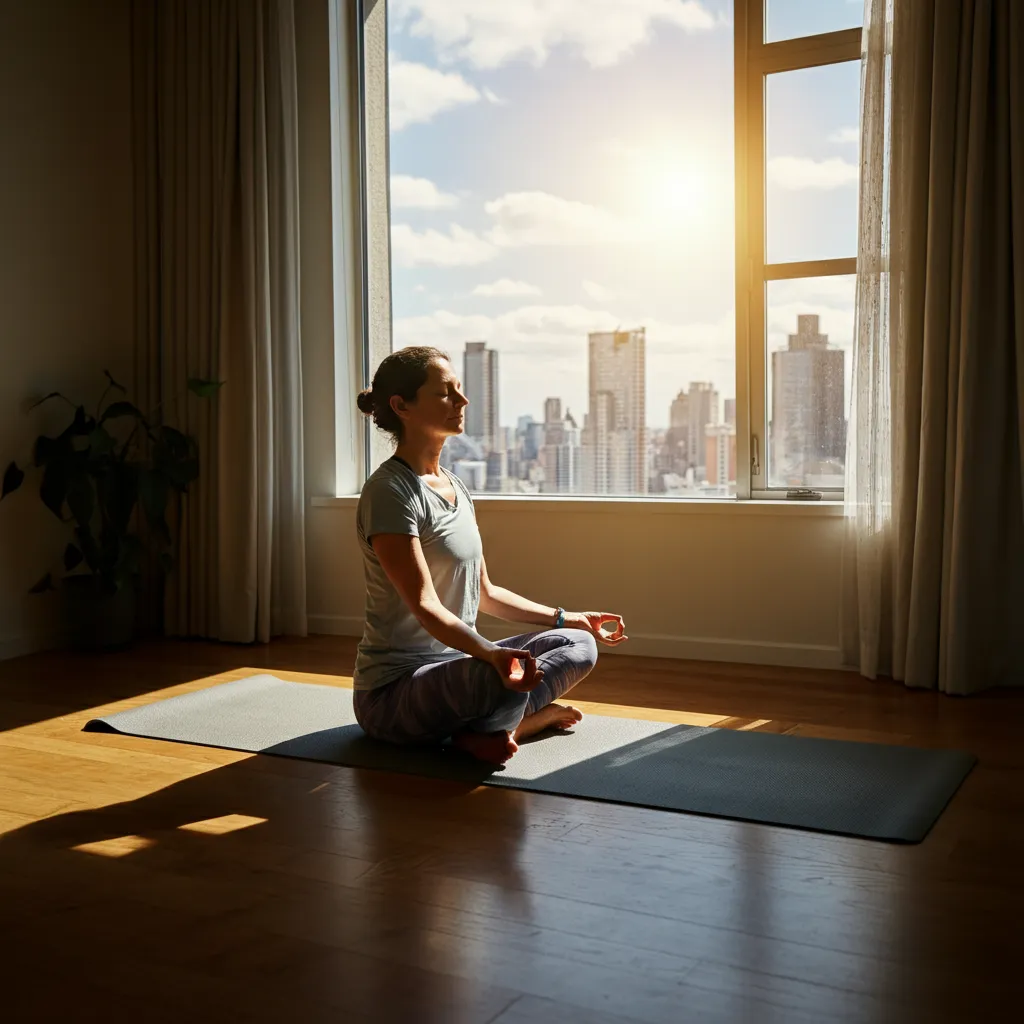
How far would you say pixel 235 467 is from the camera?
4570 millimetres

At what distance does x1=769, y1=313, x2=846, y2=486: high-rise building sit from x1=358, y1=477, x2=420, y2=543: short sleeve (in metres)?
1.86

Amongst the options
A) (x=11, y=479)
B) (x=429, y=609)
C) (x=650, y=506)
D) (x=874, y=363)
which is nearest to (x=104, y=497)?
(x=11, y=479)

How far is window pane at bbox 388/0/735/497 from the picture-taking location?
4.18 m

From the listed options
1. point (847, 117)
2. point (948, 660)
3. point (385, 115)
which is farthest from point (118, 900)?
point (385, 115)

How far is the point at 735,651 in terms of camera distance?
4.02 m

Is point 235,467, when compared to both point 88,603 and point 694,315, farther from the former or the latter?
point 694,315

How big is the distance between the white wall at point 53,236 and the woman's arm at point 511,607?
91.0 inches

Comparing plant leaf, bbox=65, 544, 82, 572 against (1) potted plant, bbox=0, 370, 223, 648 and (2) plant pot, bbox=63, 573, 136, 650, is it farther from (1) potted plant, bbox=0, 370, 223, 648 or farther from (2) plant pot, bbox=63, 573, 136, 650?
(2) plant pot, bbox=63, 573, 136, 650

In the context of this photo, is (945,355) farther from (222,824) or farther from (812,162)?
(222,824)

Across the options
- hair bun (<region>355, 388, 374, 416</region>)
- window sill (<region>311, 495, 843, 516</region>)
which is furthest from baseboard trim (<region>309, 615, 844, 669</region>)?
hair bun (<region>355, 388, 374, 416</region>)

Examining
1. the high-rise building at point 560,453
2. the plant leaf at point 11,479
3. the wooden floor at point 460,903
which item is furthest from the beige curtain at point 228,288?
the wooden floor at point 460,903

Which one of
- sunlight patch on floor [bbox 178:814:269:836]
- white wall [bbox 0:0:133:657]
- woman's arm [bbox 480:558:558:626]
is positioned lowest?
sunlight patch on floor [bbox 178:814:269:836]

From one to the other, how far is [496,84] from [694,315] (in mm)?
1280

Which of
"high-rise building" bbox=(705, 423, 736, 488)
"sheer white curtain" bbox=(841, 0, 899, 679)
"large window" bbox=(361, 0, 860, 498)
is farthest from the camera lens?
"high-rise building" bbox=(705, 423, 736, 488)
